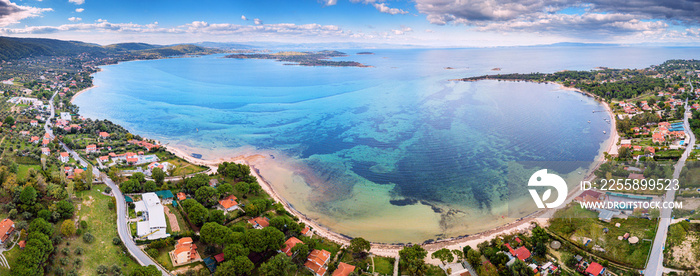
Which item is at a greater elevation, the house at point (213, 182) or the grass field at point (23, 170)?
the grass field at point (23, 170)

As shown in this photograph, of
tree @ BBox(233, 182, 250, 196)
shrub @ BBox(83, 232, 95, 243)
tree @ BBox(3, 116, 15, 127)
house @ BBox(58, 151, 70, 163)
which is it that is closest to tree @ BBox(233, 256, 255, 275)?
tree @ BBox(233, 182, 250, 196)

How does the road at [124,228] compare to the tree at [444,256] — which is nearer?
the road at [124,228]

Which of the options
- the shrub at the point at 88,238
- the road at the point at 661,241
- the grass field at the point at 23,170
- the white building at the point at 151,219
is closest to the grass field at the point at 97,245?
the shrub at the point at 88,238

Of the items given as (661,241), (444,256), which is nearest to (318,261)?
(444,256)

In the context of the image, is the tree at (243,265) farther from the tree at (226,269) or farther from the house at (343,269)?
the house at (343,269)

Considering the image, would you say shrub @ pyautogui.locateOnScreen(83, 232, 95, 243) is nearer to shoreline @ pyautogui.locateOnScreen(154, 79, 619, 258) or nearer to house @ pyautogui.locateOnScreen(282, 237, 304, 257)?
house @ pyautogui.locateOnScreen(282, 237, 304, 257)

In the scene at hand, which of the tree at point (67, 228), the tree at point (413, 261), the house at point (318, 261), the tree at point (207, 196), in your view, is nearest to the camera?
the tree at point (413, 261)
